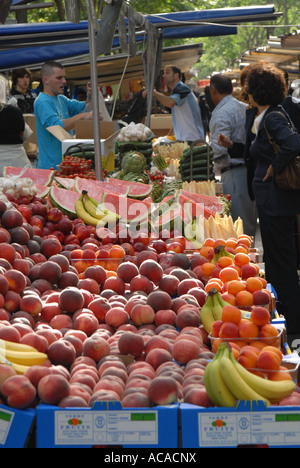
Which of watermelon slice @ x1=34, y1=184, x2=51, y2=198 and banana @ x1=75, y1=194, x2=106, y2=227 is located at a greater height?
watermelon slice @ x1=34, y1=184, x2=51, y2=198

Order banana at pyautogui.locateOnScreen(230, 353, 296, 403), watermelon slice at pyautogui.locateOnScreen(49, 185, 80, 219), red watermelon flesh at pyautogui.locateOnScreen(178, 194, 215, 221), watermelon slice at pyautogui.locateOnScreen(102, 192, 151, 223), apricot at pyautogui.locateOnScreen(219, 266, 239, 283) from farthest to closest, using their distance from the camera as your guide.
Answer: red watermelon flesh at pyautogui.locateOnScreen(178, 194, 215, 221)
watermelon slice at pyautogui.locateOnScreen(49, 185, 80, 219)
watermelon slice at pyautogui.locateOnScreen(102, 192, 151, 223)
apricot at pyautogui.locateOnScreen(219, 266, 239, 283)
banana at pyautogui.locateOnScreen(230, 353, 296, 403)

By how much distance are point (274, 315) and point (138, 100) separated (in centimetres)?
1221

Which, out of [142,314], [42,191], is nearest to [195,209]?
[42,191]

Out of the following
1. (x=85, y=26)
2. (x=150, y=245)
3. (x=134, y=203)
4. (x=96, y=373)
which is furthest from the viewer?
(x=85, y=26)

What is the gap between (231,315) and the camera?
8.39 feet

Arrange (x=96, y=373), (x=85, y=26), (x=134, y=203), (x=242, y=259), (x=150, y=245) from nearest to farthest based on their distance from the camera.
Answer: (x=96, y=373)
(x=242, y=259)
(x=150, y=245)
(x=134, y=203)
(x=85, y=26)

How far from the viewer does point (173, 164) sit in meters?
8.62

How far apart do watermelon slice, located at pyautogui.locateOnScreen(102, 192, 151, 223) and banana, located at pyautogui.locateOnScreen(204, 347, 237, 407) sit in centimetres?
250

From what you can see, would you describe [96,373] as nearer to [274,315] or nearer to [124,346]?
[124,346]

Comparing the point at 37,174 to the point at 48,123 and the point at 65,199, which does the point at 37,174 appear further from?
the point at 48,123

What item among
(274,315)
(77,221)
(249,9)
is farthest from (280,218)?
(249,9)

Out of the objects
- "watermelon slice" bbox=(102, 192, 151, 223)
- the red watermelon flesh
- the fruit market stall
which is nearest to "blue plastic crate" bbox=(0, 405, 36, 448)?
the fruit market stall

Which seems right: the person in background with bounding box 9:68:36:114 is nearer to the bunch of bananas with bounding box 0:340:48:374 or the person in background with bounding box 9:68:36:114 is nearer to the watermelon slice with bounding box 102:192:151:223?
the watermelon slice with bounding box 102:192:151:223

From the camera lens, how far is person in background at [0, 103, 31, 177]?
7609 millimetres
